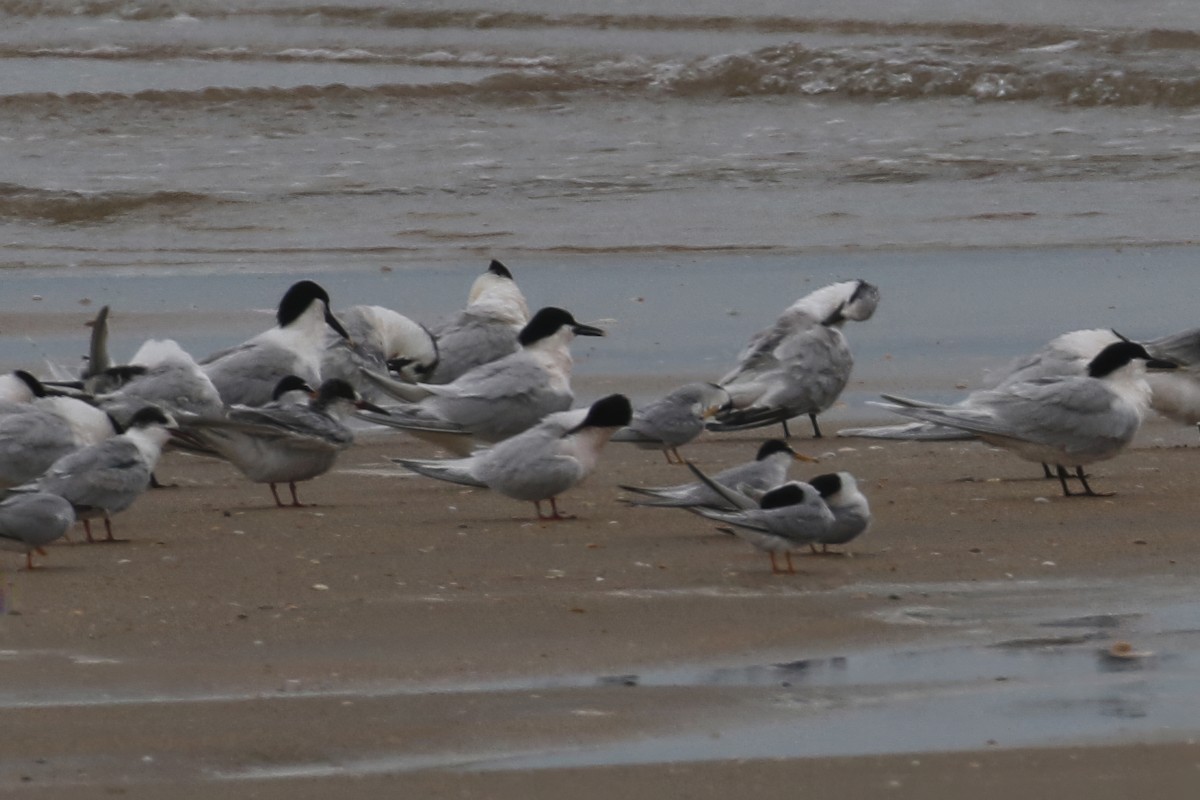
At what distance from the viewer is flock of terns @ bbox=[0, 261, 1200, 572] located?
659cm

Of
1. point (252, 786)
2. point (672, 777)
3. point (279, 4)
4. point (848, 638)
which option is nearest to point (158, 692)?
point (252, 786)

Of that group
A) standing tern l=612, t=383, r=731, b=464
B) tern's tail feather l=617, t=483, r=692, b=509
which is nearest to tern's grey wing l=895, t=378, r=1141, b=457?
standing tern l=612, t=383, r=731, b=464

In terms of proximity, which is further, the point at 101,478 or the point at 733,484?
the point at 733,484

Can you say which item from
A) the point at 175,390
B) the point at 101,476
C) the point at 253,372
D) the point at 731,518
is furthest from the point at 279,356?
the point at 731,518

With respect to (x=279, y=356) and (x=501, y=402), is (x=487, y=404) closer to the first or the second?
(x=501, y=402)

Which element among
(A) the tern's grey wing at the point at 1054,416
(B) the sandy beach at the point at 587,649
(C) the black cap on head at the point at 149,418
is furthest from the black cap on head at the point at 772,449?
(C) the black cap on head at the point at 149,418

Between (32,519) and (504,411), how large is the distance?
8.53ft

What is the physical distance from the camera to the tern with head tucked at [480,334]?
32.3 feet

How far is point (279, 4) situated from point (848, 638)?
24913mm

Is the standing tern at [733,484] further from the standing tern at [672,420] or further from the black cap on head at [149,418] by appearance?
the black cap on head at [149,418]

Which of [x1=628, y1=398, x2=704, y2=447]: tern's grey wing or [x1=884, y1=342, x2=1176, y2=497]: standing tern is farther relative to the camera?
[x1=628, y1=398, x2=704, y2=447]: tern's grey wing

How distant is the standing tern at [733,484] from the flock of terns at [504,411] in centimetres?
1

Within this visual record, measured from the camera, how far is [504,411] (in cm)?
834

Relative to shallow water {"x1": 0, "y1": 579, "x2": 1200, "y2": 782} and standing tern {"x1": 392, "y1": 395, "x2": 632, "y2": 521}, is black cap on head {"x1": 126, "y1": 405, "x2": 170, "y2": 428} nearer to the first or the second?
standing tern {"x1": 392, "y1": 395, "x2": 632, "y2": 521}
